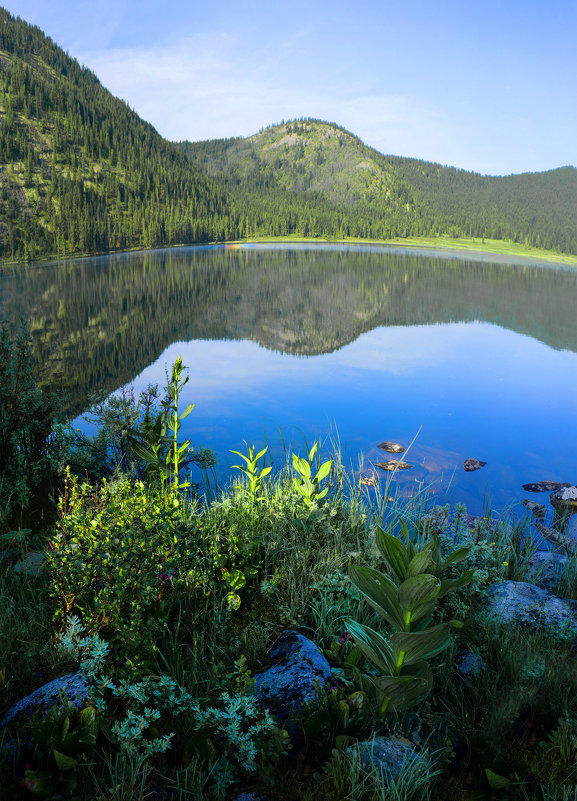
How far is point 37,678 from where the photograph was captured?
117 inches

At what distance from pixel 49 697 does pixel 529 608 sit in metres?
3.49

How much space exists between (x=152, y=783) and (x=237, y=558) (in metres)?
2.00

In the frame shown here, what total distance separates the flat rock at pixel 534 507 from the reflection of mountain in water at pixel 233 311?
8.58 metres

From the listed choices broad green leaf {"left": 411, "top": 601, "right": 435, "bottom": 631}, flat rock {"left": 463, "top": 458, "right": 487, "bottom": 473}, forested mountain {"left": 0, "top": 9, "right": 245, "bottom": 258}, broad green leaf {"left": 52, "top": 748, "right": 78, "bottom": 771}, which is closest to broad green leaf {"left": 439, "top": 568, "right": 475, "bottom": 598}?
broad green leaf {"left": 411, "top": 601, "right": 435, "bottom": 631}

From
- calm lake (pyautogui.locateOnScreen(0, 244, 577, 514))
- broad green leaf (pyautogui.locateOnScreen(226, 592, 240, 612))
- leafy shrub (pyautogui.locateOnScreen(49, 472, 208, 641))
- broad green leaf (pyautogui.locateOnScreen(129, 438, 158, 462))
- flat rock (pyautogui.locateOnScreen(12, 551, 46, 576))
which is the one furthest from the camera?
calm lake (pyautogui.locateOnScreen(0, 244, 577, 514))

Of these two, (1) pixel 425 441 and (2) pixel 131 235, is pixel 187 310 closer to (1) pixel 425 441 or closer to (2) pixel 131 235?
(1) pixel 425 441

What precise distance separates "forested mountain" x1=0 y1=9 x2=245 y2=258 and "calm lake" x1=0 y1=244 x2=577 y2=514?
57.1 meters

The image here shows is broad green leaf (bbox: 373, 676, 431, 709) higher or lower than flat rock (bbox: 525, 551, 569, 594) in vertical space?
higher

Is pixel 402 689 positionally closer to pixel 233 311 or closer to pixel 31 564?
pixel 31 564

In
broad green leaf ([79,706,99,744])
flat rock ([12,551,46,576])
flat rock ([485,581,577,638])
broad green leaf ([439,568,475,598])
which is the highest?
broad green leaf ([439,568,475,598])

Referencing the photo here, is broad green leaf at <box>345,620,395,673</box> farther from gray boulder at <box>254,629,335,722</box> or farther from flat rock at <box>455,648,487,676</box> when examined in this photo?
flat rock at <box>455,648,487,676</box>

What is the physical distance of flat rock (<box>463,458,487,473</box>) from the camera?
8867 mm

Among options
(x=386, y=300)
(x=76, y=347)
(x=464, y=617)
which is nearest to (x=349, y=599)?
(x=464, y=617)

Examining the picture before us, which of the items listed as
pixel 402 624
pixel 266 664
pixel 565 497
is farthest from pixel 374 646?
pixel 565 497
